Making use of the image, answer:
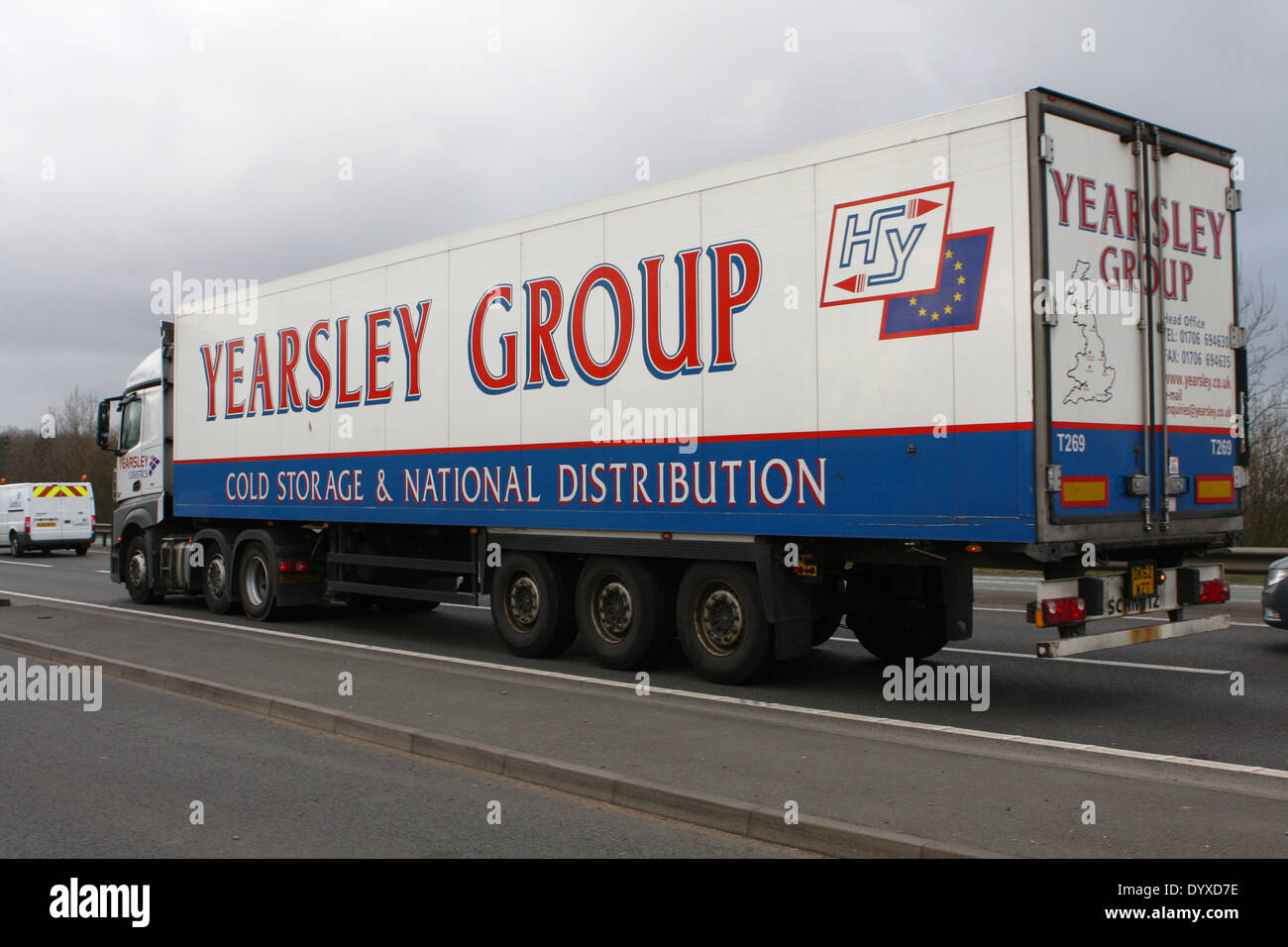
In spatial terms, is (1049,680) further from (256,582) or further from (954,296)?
(256,582)

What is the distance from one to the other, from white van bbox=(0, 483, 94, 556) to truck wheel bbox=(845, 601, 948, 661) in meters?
31.3

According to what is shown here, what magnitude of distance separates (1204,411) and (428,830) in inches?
258

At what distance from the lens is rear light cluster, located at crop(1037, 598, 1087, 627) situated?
25.2 ft

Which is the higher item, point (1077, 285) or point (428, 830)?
point (1077, 285)

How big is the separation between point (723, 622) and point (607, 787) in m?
3.36

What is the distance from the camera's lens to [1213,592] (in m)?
8.75

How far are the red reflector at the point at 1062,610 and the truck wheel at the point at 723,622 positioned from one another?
2.21 metres

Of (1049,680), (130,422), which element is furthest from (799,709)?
(130,422)

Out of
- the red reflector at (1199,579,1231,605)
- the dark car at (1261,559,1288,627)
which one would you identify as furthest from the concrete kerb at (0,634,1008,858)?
the dark car at (1261,559,1288,627)
